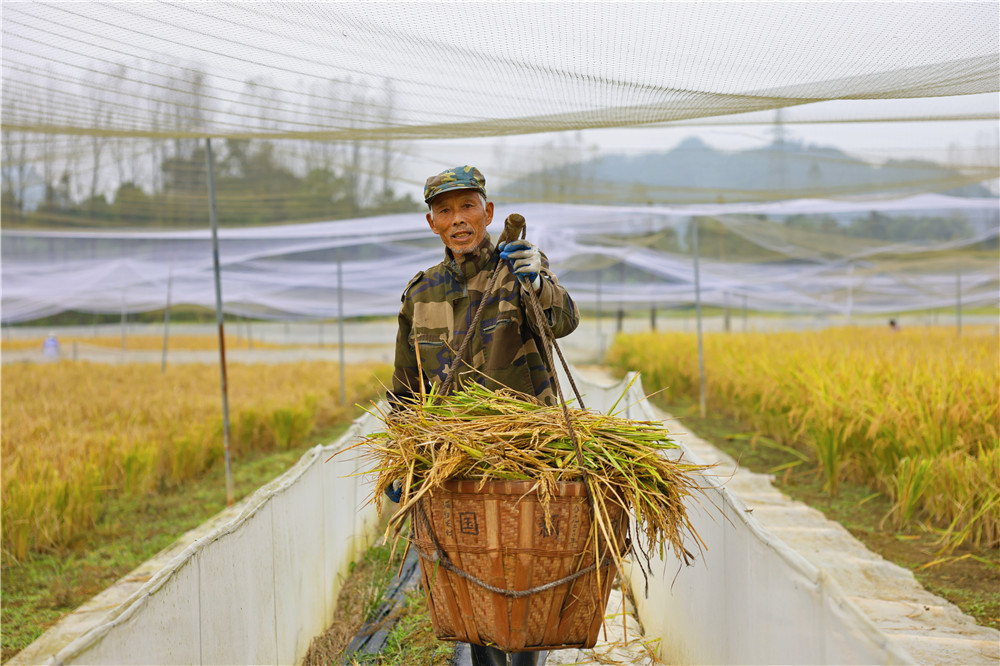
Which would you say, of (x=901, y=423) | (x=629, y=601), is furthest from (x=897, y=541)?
(x=629, y=601)

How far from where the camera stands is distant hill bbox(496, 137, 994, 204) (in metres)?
6.79

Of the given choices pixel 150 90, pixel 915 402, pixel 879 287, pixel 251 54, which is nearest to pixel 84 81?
pixel 150 90

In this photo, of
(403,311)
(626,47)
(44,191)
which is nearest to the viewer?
(403,311)

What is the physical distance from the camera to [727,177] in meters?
7.59

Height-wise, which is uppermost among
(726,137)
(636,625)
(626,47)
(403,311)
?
(726,137)

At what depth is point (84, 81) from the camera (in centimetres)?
359

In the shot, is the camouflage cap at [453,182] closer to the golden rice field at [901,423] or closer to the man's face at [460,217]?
the man's face at [460,217]

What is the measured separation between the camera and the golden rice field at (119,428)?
4.25 metres

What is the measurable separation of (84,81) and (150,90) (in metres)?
0.28

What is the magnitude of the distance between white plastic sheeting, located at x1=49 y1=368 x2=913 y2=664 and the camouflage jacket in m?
0.32

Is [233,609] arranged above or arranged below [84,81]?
below

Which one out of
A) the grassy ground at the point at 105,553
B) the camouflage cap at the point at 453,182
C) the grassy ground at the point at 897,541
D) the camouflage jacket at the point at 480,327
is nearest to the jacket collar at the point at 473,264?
the camouflage jacket at the point at 480,327

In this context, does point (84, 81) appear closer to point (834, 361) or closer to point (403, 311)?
point (403, 311)

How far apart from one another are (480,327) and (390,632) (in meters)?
1.39
